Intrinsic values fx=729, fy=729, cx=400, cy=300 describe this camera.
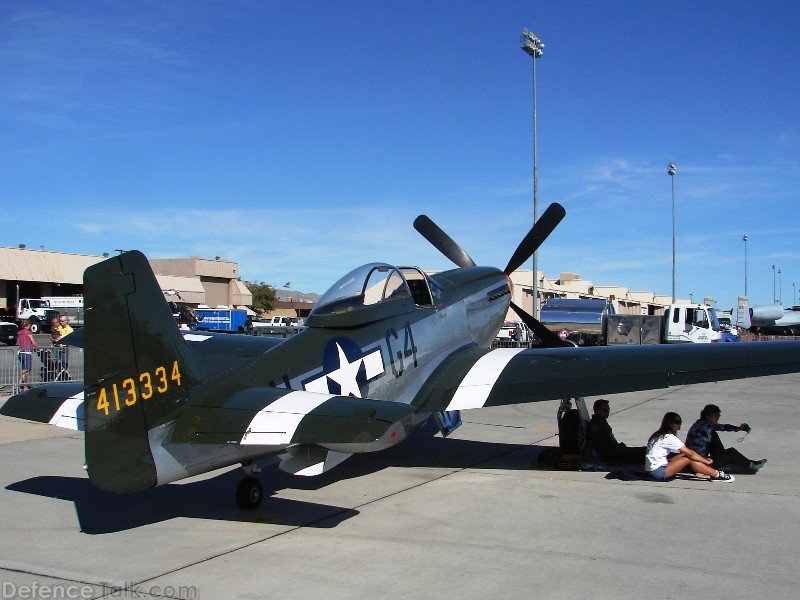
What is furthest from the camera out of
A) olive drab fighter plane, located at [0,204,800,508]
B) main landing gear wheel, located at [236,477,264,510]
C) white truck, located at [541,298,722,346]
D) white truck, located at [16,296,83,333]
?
white truck, located at [16,296,83,333]

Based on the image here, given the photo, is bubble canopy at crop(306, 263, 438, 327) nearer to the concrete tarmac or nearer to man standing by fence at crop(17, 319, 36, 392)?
the concrete tarmac

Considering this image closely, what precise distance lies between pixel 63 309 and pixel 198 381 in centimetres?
4596

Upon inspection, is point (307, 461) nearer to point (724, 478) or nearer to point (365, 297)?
point (365, 297)

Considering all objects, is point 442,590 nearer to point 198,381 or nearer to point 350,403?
point 350,403

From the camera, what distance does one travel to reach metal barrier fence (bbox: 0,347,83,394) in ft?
51.2

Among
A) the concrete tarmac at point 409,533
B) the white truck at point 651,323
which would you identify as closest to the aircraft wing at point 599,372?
the concrete tarmac at point 409,533

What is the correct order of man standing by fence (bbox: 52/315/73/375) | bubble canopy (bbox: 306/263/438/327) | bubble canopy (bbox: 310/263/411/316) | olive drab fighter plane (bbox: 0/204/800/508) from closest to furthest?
olive drab fighter plane (bbox: 0/204/800/508), bubble canopy (bbox: 306/263/438/327), bubble canopy (bbox: 310/263/411/316), man standing by fence (bbox: 52/315/73/375)

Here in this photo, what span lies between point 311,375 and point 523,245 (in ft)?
24.7

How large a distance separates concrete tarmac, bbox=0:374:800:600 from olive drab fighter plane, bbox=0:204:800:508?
608 millimetres

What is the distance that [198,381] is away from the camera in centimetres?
619

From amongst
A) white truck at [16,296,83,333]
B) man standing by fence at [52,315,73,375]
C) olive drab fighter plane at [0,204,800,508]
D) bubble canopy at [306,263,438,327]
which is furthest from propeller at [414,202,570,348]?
white truck at [16,296,83,333]

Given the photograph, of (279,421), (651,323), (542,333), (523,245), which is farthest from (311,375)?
(651,323)

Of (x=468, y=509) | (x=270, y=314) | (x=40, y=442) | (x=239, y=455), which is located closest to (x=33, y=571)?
(x=239, y=455)

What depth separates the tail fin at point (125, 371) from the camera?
555 centimetres
